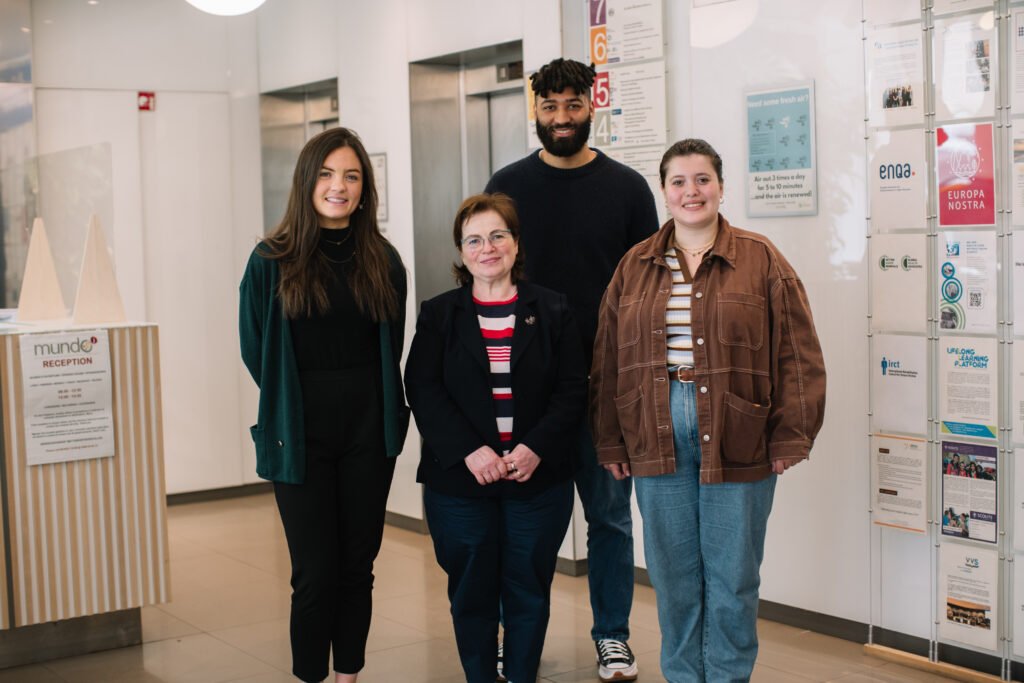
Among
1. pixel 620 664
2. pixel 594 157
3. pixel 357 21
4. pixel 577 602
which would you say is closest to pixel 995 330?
pixel 594 157

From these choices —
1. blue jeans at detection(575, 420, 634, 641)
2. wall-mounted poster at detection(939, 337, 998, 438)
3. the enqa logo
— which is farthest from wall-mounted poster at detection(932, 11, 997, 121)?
blue jeans at detection(575, 420, 634, 641)

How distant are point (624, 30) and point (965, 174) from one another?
1.62m

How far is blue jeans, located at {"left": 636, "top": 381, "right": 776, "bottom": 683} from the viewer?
285 centimetres

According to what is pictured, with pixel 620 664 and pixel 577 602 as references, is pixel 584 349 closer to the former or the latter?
pixel 620 664

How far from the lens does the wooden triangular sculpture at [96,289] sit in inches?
155

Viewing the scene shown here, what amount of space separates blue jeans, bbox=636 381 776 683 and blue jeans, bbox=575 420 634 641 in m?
0.43

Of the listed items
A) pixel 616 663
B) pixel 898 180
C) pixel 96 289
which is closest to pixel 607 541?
pixel 616 663

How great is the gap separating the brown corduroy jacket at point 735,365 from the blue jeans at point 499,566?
1.07ft

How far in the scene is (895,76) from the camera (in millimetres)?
3578

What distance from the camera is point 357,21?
586 centimetres

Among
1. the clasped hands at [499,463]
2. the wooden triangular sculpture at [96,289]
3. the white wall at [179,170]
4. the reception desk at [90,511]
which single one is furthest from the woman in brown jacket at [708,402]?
the white wall at [179,170]

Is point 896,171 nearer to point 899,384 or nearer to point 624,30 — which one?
point 899,384

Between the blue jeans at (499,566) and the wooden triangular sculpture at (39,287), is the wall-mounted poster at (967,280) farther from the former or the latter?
the wooden triangular sculpture at (39,287)

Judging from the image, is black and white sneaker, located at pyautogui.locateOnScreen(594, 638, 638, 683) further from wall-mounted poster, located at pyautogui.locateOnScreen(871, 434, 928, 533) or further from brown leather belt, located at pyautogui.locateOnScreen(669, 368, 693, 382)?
brown leather belt, located at pyautogui.locateOnScreen(669, 368, 693, 382)
